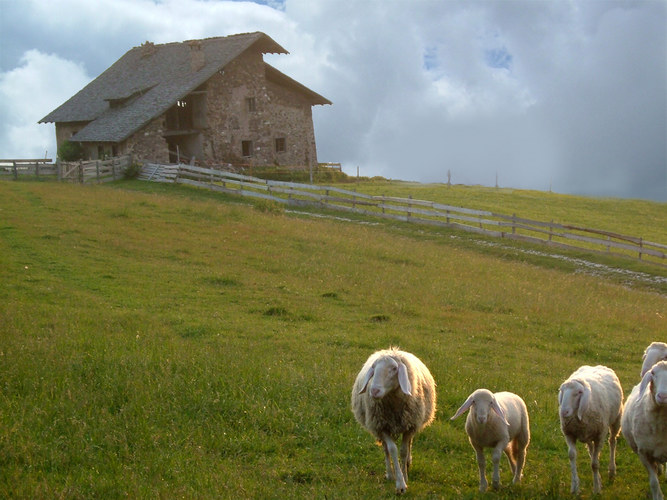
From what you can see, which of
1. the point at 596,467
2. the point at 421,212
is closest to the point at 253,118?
the point at 421,212

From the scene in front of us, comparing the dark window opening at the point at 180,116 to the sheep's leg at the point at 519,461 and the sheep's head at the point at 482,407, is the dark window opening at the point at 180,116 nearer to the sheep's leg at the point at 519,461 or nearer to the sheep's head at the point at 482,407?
the sheep's leg at the point at 519,461

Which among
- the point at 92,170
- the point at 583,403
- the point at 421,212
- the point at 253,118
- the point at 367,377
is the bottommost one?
the point at 583,403

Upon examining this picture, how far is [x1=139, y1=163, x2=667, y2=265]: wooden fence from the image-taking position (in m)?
28.5

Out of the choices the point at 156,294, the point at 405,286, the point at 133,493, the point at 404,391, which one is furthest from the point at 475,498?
the point at 405,286

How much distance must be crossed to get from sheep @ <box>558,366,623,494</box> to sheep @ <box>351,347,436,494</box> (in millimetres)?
1491

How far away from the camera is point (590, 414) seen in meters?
7.57

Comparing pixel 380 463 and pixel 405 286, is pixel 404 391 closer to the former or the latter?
pixel 380 463

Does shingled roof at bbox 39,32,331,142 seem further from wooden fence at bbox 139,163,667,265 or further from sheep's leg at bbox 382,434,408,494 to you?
sheep's leg at bbox 382,434,408,494

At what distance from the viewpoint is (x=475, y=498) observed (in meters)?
6.98

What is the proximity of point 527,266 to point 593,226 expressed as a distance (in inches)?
478

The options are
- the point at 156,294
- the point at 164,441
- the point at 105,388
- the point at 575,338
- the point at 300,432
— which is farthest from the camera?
the point at 156,294

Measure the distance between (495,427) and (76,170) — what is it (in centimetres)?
3710

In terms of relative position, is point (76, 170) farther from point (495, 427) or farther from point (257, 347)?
point (495, 427)

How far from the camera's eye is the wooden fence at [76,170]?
4012cm
